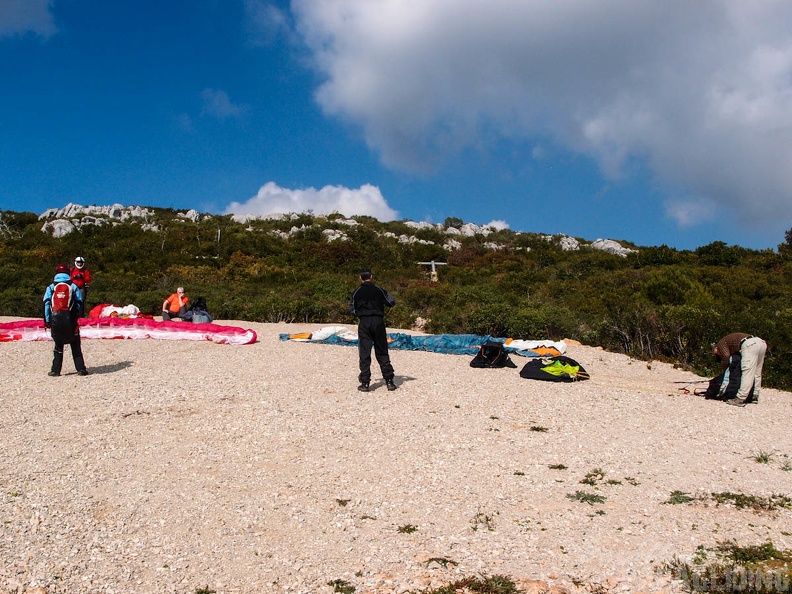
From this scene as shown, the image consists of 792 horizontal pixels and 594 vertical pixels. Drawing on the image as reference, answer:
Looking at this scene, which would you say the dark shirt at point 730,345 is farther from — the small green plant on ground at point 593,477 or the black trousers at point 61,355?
the black trousers at point 61,355

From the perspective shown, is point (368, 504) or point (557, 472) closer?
point (368, 504)

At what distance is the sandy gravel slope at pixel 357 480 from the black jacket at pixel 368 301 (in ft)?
4.01

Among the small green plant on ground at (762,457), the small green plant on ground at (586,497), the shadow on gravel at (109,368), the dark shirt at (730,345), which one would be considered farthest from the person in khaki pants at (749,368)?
the shadow on gravel at (109,368)

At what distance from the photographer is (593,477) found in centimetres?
559

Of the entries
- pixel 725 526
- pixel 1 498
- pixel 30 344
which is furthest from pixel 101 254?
pixel 725 526

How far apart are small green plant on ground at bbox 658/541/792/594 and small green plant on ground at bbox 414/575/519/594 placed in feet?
3.28

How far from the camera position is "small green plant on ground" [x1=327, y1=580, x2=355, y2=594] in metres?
3.49

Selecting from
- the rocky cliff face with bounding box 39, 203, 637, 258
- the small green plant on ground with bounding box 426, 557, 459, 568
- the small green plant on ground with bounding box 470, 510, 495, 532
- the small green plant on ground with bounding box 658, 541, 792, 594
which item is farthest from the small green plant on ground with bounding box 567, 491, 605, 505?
the rocky cliff face with bounding box 39, 203, 637, 258

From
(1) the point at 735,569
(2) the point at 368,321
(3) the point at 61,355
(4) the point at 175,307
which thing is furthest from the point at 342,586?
(4) the point at 175,307

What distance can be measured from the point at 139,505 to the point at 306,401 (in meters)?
3.76

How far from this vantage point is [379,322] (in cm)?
889

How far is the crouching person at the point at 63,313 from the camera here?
9.28m

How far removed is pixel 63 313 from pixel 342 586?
25.1 feet

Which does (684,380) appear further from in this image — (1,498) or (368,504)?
(1,498)
